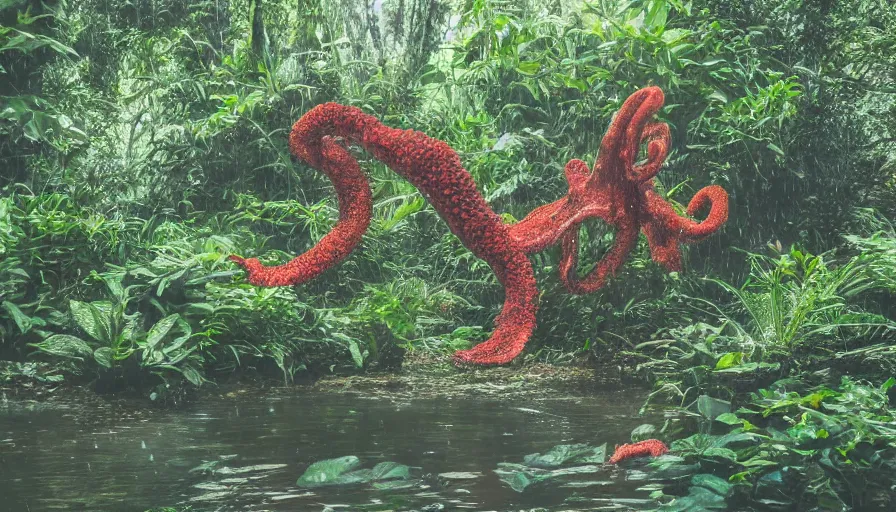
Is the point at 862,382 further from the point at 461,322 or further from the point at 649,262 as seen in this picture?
the point at 461,322

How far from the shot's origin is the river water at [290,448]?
146 inches

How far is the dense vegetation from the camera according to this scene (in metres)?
5.79

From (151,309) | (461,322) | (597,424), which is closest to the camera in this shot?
(597,424)

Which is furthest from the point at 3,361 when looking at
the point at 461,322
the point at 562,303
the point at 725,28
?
the point at 725,28

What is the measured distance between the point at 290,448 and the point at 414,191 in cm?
396

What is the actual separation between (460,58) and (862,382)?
17.3 ft

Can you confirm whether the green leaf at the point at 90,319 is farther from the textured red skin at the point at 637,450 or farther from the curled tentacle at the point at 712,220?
the curled tentacle at the point at 712,220

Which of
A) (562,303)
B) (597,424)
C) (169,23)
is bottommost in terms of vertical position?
(597,424)

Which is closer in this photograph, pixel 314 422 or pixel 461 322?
pixel 314 422

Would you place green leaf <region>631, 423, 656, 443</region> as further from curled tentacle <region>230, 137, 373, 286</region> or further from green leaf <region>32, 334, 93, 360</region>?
green leaf <region>32, 334, 93, 360</region>

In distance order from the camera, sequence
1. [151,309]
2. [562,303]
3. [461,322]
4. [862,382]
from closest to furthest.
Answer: [862,382], [151,309], [562,303], [461,322]

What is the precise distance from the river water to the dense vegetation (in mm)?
429

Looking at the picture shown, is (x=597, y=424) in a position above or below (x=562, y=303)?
below

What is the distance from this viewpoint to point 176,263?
6.45 metres
